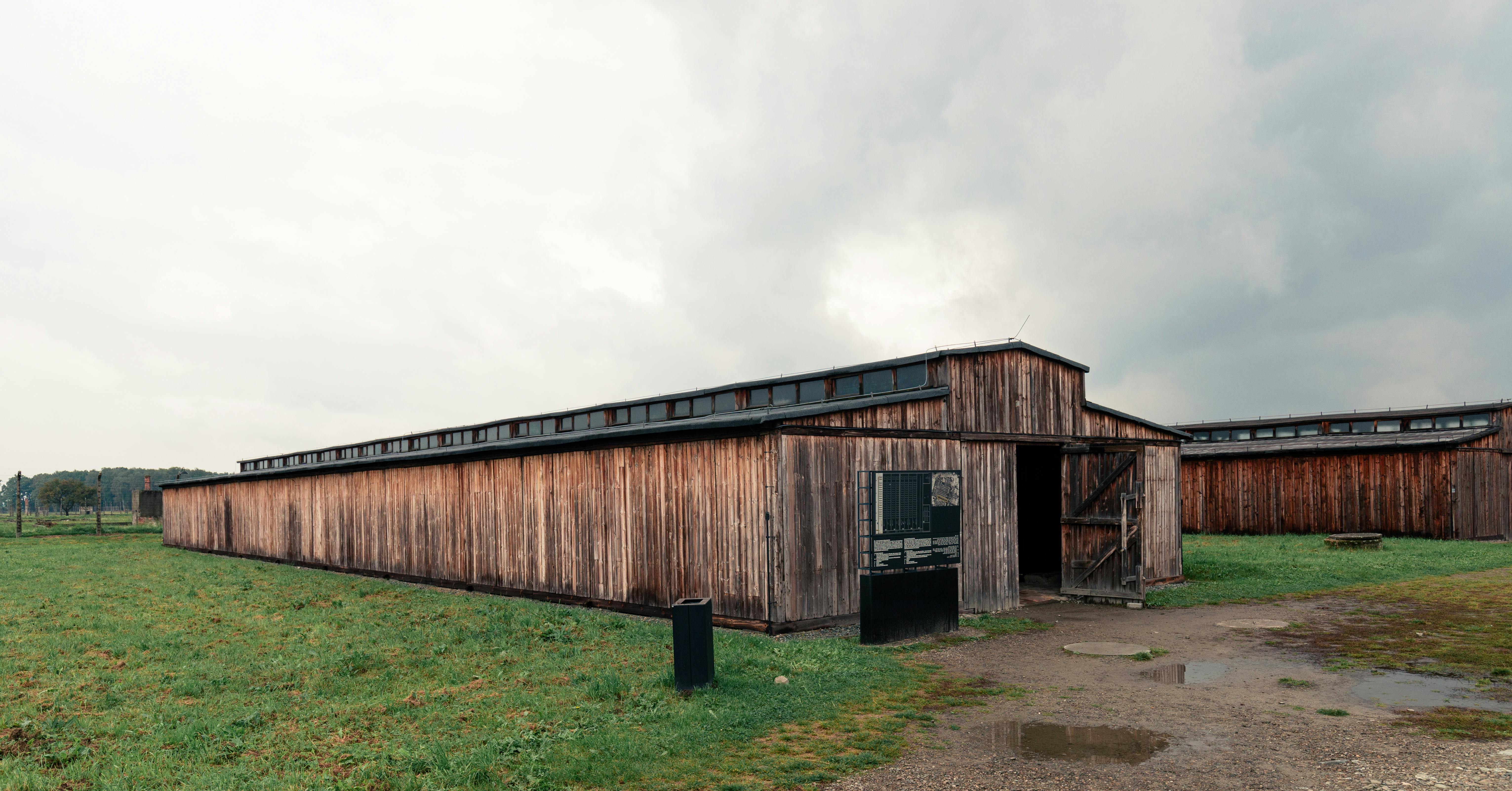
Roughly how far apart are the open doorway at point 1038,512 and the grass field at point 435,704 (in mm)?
9501

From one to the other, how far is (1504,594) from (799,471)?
54.7 ft

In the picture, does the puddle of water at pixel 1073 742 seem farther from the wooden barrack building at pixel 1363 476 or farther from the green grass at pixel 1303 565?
the wooden barrack building at pixel 1363 476

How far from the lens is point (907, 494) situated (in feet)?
52.1

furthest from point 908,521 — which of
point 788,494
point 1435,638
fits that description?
point 1435,638

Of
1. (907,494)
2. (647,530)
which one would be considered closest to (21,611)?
(647,530)

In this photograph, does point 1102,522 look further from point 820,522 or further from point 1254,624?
point 820,522

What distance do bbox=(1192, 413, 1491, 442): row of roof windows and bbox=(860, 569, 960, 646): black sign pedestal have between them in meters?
25.7

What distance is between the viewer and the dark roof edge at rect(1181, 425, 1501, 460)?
34906 mm

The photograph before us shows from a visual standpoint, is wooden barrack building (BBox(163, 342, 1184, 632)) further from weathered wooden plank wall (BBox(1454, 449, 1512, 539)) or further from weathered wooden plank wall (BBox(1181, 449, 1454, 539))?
weathered wooden plank wall (BBox(1454, 449, 1512, 539))

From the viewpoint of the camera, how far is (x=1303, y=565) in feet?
81.4

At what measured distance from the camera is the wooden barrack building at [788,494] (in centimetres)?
1547

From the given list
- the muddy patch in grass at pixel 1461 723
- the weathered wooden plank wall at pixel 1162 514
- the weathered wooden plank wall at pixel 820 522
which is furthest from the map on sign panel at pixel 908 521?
the weathered wooden plank wall at pixel 1162 514

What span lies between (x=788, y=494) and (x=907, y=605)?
9.23 feet

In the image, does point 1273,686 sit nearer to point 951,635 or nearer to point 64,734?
point 951,635
